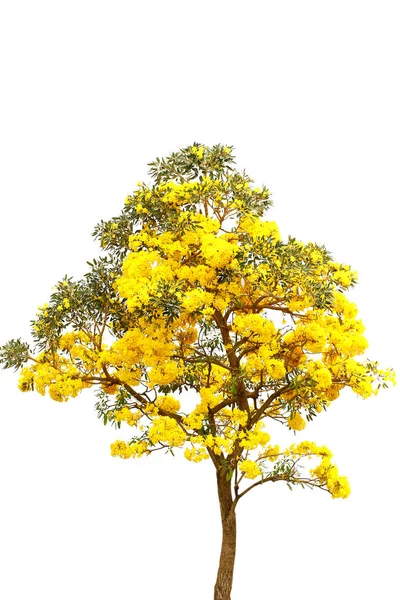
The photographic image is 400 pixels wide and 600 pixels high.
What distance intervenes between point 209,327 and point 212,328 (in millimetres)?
316

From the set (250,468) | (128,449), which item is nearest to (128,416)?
(128,449)

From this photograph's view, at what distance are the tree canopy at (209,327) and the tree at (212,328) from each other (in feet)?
0.06

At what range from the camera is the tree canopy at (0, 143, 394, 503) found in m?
11.5

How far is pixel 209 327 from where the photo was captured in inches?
A: 489

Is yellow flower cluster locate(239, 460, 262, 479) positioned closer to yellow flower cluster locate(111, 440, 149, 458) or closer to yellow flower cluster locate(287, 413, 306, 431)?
yellow flower cluster locate(287, 413, 306, 431)

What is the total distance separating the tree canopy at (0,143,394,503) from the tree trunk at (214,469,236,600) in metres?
0.21

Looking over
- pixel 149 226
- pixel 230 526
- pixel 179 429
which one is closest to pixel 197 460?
pixel 179 429

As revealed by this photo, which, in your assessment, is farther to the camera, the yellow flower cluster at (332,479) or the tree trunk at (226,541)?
the tree trunk at (226,541)

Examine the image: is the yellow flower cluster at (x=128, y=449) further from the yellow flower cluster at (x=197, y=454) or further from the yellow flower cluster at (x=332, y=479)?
the yellow flower cluster at (x=332, y=479)

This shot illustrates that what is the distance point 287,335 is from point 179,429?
1.83 meters

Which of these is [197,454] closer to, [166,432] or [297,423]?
[166,432]

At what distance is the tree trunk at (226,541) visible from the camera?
12195mm

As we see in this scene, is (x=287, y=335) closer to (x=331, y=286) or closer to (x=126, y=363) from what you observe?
(x=331, y=286)

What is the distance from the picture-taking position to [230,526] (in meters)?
12.3
